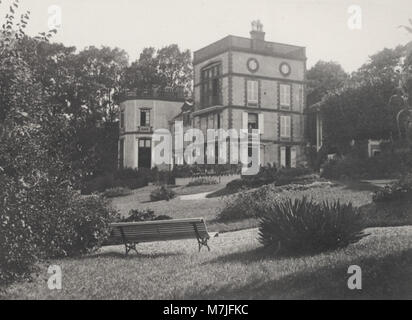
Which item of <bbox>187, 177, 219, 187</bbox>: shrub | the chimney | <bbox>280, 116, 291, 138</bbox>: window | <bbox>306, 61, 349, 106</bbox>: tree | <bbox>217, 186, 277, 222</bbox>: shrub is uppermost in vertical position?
the chimney

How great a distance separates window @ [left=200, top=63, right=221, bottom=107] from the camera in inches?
1719

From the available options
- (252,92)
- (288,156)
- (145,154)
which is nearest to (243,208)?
(252,92)

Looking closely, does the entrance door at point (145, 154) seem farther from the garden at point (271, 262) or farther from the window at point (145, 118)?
the garden at point (271, 262)

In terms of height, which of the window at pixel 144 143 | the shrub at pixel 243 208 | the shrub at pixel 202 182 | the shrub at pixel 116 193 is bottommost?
the shrub at pixel 116 193

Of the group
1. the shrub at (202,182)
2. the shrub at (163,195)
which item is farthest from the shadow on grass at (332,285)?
the shrub at (202,182)

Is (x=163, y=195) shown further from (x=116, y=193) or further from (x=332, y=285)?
(x=332, y=285)

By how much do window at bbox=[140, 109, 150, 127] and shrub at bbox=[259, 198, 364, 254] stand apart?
133 feet

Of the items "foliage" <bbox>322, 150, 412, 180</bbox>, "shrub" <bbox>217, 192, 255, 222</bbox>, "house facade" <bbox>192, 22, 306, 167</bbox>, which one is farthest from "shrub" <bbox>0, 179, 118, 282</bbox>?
"house facade" <bbox>192, 22, 306, 167</bbox>

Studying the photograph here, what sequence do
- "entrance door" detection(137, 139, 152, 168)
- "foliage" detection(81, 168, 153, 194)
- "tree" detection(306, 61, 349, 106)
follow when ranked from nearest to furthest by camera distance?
"foliage" detection(81, 168, 153, 194), "tree" detection(306, 61, 349, 106), "entrance door" detection(137, 139, 152, 168)

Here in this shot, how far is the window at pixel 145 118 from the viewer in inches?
1949

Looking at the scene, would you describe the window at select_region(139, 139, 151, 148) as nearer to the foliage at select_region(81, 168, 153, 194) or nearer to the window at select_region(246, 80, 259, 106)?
the foliage at select_region(81, 168, 153, 194)

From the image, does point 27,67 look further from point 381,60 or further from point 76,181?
point 381,60

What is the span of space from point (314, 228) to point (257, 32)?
35.8m

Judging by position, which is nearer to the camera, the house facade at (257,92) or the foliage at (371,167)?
the foliage at (371,167)
